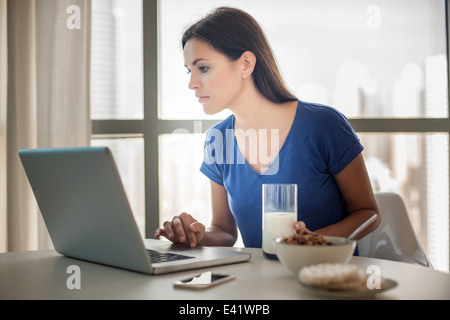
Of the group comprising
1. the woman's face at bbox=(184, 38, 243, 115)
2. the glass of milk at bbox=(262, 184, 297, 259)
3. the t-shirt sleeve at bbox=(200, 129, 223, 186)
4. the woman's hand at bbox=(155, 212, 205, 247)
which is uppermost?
the woman's face at bbox=(184, 38, 243, 115)

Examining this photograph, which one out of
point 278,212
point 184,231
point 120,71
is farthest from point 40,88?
point 278,212

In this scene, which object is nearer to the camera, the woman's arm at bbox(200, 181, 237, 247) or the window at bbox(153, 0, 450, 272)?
the woman's arm at bbox(200, 181, 237, 247)

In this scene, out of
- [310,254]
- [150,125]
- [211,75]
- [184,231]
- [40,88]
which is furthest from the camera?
[150,125]

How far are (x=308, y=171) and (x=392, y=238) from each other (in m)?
0.43

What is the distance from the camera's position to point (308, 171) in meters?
1.46

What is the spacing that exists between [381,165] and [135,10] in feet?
5.08

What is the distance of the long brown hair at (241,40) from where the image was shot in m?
1.53

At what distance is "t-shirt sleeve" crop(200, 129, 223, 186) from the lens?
64.4 inches

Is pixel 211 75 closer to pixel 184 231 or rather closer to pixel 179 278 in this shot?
pixel 184 231

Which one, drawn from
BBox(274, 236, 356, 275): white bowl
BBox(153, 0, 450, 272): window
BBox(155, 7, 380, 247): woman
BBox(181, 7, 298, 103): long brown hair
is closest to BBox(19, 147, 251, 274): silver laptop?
BBox(274, 236, 356, 275): white bowl

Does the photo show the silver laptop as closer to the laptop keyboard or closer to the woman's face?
the laptop keyboard

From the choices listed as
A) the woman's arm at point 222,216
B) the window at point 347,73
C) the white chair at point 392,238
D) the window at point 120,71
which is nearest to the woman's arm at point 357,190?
the white chair at point 392,238
